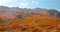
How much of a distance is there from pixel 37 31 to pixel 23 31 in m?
3.10

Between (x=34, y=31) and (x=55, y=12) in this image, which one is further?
(x=55, y=12)

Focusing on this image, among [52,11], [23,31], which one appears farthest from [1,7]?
[23,31]

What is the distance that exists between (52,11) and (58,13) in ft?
18.7

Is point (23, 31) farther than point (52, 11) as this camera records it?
No

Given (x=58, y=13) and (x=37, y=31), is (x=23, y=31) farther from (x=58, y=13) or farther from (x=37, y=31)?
(x=58, y=13)

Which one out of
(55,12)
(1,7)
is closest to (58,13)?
(55,12)

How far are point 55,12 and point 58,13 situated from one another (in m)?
2.76

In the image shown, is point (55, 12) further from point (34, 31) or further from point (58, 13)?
point (34, 31)

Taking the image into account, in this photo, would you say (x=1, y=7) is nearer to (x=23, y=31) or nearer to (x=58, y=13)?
(x=58, y=13)

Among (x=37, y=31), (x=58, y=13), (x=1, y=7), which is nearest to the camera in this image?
(x=37, y=31)

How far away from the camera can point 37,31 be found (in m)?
31.6

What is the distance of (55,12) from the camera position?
119 m

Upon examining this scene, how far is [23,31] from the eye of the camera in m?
33.1

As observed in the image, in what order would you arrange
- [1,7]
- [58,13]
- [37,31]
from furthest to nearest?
[1,7], [58,13], [37,31]
